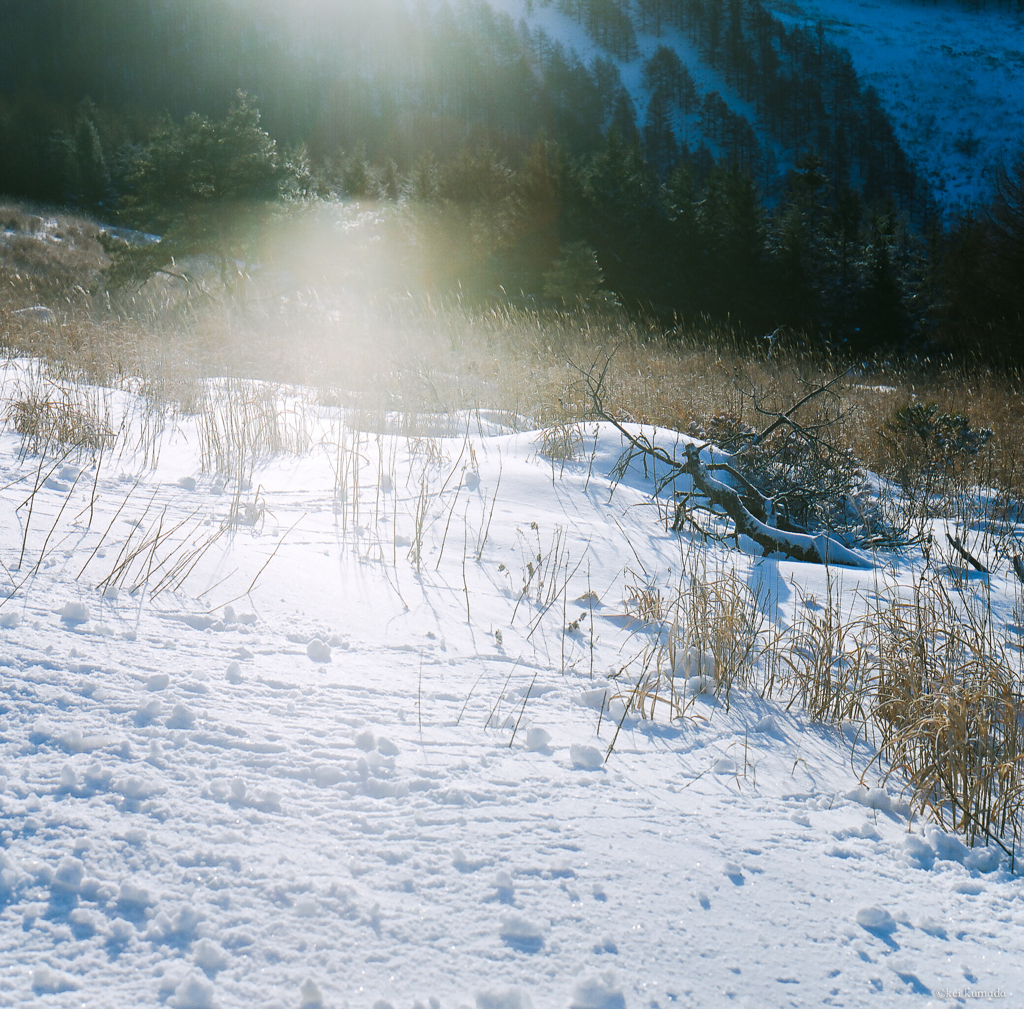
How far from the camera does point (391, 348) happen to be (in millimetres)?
8578

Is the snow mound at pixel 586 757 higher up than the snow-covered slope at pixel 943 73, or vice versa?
the snow-covered slope at pixel 943 73

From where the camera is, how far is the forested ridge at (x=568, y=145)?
19922 millimetres

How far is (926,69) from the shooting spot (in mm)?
87750

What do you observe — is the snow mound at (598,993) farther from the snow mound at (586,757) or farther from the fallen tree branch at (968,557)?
the fallen tree branch at (968,557)

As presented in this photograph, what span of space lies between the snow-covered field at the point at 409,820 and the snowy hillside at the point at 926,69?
85.8 metres

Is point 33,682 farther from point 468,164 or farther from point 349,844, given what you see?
point 468,164

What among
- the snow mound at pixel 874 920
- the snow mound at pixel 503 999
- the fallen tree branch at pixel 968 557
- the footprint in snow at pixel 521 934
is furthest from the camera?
the fallen tree branch at pixel 968 557

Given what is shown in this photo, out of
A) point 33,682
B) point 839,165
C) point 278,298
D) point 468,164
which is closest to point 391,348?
point 278,298

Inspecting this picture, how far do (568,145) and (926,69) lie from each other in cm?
7700

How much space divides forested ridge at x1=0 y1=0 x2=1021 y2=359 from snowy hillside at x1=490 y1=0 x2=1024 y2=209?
8.54 feet

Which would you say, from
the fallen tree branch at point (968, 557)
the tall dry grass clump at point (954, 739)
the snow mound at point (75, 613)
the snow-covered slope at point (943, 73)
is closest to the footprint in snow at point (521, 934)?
the tall dry grass clump at point (954, 739)

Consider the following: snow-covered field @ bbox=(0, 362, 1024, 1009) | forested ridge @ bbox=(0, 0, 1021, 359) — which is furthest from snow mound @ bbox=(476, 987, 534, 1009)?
forested ridge @ bbox=(0, 0, 1021, 359)

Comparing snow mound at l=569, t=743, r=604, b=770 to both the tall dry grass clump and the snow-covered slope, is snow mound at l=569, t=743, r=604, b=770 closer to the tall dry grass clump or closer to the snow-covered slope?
the tall dry grass clump

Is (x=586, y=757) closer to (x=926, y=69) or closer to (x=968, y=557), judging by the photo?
(x=968, y=557)
